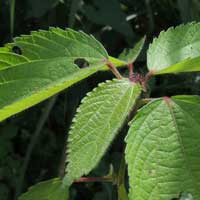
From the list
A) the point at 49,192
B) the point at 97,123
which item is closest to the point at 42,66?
the point at 97,123

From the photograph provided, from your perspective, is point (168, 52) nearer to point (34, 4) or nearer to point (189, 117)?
point (189, 117)

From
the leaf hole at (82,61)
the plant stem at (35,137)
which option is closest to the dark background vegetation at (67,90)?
the plant stem at (35,137)

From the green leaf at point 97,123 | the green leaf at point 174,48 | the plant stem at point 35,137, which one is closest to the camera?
the green leaf at point 97,123

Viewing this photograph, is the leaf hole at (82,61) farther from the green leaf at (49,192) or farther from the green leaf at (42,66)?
the green leaf at (49,192)

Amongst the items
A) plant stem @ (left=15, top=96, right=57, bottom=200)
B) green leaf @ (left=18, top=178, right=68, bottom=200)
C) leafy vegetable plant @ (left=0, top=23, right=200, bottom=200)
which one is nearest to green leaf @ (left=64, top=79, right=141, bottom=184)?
leafy vegetable plant @ (left=0, top=23, right=200, bottom=200)

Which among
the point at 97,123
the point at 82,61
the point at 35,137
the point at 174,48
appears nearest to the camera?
the point at 97,123

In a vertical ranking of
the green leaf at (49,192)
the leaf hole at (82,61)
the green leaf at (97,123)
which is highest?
the leaf hole at (82,61)

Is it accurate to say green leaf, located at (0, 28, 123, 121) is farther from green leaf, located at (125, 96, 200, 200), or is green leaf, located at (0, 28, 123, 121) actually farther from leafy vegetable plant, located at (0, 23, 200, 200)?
green leaf, located at (125, 96, 200, 200)

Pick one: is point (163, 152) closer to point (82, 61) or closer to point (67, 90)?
point (82, 61)
